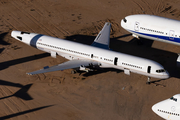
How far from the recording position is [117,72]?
4572cm

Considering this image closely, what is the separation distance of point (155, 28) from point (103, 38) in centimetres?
1069

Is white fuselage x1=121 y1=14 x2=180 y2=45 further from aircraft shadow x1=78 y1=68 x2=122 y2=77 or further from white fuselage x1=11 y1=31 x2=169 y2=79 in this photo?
aircraft shadow x1=78 y1=68 x2=122 y2=77

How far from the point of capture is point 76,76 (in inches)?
1775

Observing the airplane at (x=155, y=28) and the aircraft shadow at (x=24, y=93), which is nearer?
the aircraft shadow at (x=24, y=93)

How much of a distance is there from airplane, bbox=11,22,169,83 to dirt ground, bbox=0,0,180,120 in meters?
2.32

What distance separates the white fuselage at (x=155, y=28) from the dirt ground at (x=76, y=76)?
10.2 ft

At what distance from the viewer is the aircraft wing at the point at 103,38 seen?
48.8 metres

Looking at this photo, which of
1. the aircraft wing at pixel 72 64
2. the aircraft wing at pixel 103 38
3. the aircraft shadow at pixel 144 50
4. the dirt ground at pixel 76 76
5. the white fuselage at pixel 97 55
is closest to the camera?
the dirt ground at pixel 76 76

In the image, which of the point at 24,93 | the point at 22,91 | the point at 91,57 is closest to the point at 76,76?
the point at 91,57

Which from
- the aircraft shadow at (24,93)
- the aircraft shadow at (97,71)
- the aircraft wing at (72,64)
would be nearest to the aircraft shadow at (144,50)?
the aircraft shadow at (97,71)

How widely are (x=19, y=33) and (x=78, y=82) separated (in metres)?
16.8

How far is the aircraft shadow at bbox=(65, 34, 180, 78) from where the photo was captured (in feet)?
154

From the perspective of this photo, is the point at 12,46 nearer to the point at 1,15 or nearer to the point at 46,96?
the point at 1,15

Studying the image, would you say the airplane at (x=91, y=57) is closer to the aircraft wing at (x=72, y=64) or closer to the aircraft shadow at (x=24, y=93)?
the aircraft wing at (x=72, y=64)
